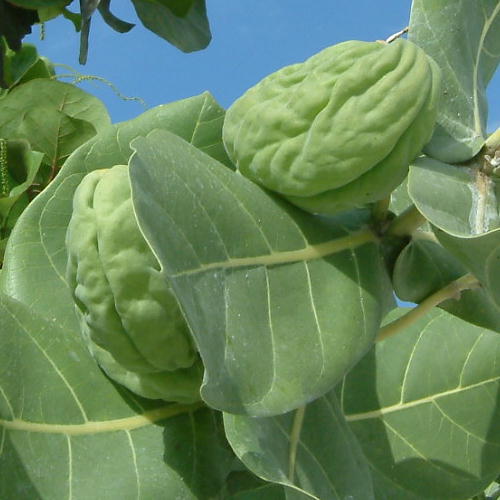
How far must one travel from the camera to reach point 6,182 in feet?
7.33

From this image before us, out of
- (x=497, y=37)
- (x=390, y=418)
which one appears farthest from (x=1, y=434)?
(x=497, y=37)

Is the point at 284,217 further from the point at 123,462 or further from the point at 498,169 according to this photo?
the point at 123,462

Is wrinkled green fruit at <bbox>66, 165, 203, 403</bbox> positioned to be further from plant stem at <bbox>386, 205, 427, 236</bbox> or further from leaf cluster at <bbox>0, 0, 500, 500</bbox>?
plant stem at <bbox>386, 205, 427, 236</bbox>

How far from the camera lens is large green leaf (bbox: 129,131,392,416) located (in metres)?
0.94

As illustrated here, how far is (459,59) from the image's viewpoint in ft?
3.98

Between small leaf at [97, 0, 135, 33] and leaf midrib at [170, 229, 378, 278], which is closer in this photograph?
leaf midrib at [170, 229, 378, 278]

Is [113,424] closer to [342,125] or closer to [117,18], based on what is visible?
[342,125]

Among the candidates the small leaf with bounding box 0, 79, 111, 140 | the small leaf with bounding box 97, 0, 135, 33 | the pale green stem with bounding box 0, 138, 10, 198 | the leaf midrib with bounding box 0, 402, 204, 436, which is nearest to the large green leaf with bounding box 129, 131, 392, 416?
the leaf midrib with bounding box 0, 402, 204, 436

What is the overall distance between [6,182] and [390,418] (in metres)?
1.11

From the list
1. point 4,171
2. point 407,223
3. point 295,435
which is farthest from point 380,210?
point 4,171

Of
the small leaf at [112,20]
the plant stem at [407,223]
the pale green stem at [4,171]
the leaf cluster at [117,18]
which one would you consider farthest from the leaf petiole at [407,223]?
the small leaf at [112,20]

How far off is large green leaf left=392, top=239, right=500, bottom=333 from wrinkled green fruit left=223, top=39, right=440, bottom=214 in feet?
→ 0.37

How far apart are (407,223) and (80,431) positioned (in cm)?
46

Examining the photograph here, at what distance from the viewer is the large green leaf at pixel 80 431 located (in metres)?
1.18
